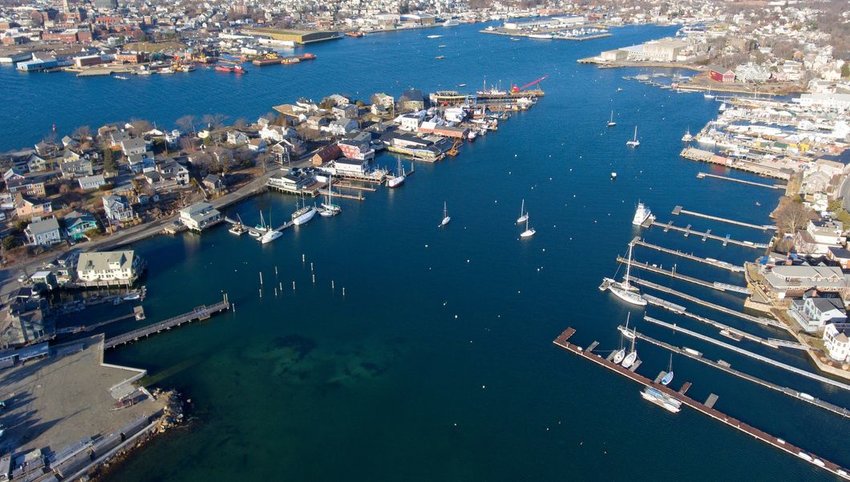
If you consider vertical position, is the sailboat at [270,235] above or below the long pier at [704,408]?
above

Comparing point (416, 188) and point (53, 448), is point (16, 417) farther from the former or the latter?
point (416, 188)

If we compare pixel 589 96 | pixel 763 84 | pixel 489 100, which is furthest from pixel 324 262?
pixel 763 84

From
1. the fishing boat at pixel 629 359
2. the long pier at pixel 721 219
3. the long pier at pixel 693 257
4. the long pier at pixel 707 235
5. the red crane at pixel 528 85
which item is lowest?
the fishing boat at pixel 629 359

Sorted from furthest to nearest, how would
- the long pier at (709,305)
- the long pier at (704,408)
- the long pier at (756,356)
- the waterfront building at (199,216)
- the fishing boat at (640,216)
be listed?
the fishing boat at (640,216)
the waterfront building at (199,216)
the long pier at (709,305)
the long pier at (756,356)
the long pier at (704,408)

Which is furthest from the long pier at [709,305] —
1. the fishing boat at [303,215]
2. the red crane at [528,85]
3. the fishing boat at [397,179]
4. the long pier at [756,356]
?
the red crane at [528,85]

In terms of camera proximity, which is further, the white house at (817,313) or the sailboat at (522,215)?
the sailboat at (522,215)

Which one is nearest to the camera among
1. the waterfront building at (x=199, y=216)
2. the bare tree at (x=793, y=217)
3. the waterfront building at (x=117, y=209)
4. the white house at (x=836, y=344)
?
the white house at (x=836, y=344)

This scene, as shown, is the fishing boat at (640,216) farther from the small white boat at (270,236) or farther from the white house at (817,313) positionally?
the small white boat at (270,236)
